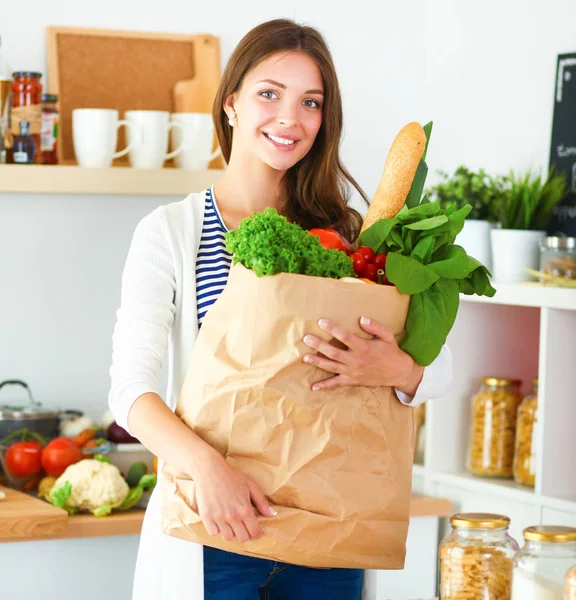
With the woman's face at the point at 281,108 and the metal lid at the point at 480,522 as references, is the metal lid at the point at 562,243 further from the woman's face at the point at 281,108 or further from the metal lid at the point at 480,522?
the metal lid at the point at 480,522

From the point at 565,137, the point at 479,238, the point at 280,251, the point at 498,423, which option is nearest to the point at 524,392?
the point at 498,423

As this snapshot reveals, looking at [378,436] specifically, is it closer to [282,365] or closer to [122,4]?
[282,365]

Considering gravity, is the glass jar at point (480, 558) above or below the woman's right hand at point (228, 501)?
below

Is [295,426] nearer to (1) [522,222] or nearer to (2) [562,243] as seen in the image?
(2) [562,243]

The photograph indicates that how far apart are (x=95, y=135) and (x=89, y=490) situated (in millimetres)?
744

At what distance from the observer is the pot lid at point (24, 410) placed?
7.32 feet

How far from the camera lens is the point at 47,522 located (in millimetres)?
1928

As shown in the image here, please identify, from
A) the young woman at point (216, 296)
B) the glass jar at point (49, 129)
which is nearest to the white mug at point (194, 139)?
the glass jar at point (49, 129)

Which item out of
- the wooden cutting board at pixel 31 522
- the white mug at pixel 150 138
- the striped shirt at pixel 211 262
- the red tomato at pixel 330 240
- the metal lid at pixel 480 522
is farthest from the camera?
the white mug at pixel 150 138

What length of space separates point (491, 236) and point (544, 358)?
34cm

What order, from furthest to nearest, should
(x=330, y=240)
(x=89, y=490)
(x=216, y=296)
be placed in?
1. (x=89, y=490)
2. (x=216, y=296)
3. (x=330, y=240)

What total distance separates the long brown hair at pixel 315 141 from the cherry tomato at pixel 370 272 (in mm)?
315

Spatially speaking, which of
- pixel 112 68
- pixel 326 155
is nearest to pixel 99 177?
pixel 112 68

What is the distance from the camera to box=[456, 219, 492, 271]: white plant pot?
2279 millimetres
